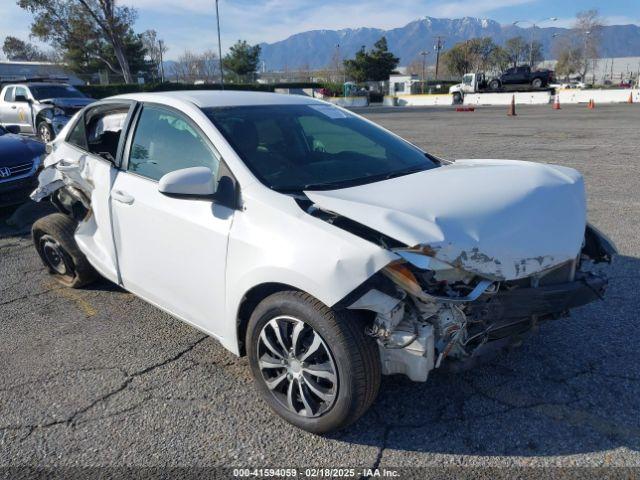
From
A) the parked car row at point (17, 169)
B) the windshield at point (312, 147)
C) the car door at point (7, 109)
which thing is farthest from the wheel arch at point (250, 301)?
the car door at point (7, 109)

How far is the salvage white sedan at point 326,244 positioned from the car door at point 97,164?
1.5 inches

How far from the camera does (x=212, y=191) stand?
285 centimetres

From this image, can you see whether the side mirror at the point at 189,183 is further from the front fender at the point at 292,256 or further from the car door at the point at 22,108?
the car door at the point at 22,108

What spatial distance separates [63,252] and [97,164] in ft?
3.48

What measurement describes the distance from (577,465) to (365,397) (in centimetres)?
103

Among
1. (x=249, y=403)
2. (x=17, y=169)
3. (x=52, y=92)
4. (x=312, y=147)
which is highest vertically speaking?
(x=52, y=92)

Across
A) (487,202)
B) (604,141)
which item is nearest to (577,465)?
(487,202)

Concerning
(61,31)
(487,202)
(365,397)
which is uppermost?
(61,31)

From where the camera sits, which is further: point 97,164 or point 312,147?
point 97,164

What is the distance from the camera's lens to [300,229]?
2.52 m

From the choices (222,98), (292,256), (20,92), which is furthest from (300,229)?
(20,92)

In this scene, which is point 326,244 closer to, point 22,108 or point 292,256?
point 292,256

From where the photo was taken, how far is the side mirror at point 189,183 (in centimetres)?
277

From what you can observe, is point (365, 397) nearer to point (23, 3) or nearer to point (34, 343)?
point (34, 343)
